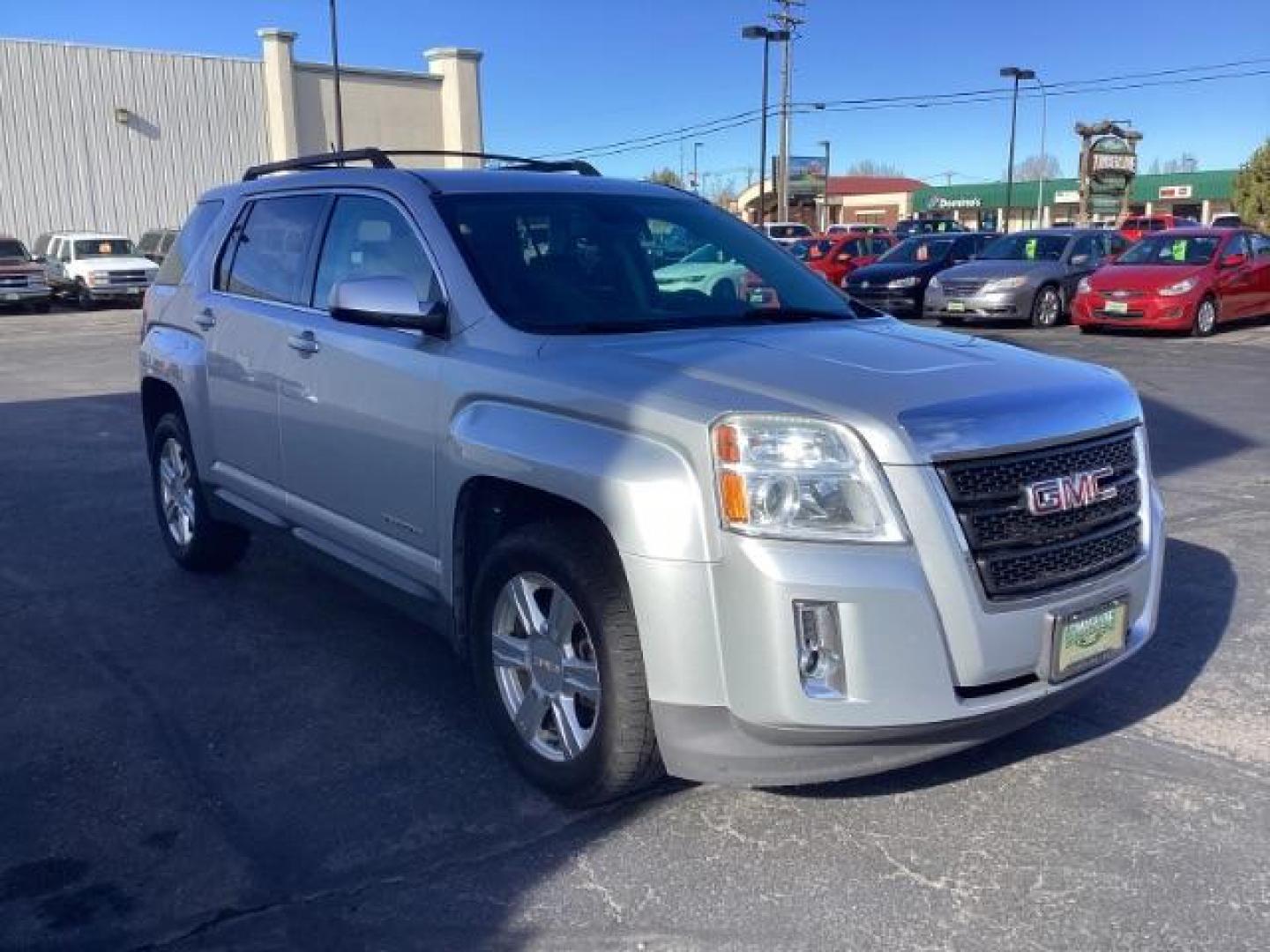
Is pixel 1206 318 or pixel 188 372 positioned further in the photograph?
pixel 1206 318

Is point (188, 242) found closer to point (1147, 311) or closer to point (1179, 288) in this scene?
point (1147, 311)

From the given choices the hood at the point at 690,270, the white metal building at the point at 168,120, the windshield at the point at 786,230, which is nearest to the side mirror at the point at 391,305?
the hood at the point at 690,270

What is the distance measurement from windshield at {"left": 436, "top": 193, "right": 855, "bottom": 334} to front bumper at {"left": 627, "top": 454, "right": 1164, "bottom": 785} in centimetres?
120

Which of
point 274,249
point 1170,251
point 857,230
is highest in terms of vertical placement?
point 274,249

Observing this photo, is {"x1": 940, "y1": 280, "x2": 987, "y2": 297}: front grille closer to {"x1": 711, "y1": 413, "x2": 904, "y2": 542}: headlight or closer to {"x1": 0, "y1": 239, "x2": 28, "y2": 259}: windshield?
{"x1": 711, "y1": 413, "x2": 904, "y2": 542}: headlight

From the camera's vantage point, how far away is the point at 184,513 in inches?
233

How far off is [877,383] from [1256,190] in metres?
53.4

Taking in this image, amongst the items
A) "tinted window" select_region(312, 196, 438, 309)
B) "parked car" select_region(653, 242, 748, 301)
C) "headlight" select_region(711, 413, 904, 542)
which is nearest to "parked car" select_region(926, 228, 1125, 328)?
"parked car" select_region(653, 242, 748, 301)

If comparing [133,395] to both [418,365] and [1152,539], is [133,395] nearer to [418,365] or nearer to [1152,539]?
[418,365]

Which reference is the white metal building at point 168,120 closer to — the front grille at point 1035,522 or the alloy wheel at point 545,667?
the alloy wheel at point 545,667

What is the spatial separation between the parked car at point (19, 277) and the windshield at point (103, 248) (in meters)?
1.40

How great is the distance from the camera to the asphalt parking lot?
2.92m

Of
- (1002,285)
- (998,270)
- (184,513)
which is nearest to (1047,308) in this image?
(998,270)

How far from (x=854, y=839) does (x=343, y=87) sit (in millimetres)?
41061
